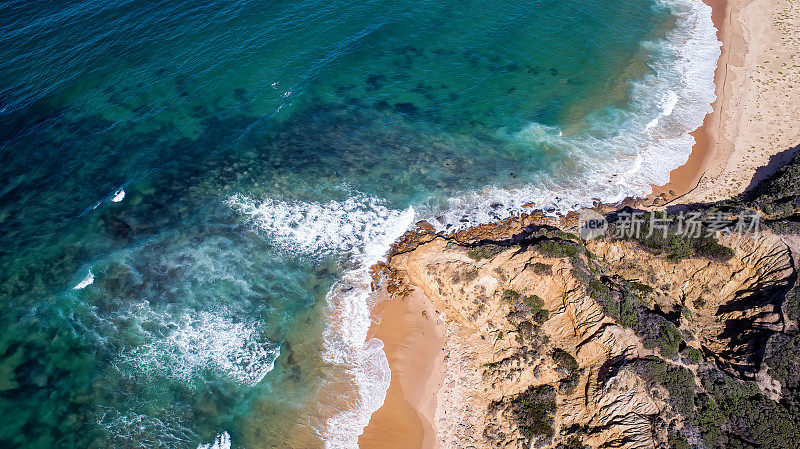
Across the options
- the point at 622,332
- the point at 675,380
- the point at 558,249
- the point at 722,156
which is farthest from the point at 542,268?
the point at 722,156

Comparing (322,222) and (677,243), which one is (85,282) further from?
(677,243)

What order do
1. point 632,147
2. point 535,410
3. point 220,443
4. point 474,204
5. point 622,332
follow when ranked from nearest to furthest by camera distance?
1. point 535,410
2. point 622,332
3. point 220,443
4. point 474,204
5. point 632,147

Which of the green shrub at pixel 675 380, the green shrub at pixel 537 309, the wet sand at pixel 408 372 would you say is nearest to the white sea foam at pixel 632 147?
the wet sand at pixel 408 372

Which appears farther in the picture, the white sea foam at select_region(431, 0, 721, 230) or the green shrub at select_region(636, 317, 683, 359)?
the white sea foam at select_region(431, 0, 721, 230)

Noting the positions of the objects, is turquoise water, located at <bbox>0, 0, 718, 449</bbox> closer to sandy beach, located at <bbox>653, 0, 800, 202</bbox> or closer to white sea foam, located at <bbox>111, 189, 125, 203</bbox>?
white sea foam, located at <bbox>111, 189, 125, 203</bbox>

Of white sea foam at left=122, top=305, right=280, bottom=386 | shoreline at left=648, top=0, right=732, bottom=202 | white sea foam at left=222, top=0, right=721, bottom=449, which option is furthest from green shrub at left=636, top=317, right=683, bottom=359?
white sea foam at left=122, top=305, right=280, bottom=386

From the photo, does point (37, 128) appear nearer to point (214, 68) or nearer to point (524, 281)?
point (214, 68)

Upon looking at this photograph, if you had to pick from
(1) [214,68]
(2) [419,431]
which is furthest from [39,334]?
(1) [214,68]
